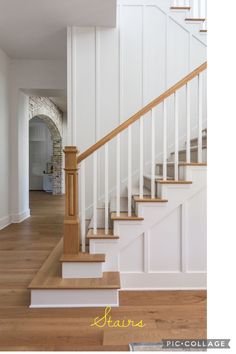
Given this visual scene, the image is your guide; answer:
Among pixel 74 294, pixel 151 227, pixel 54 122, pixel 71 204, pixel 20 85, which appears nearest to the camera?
pixel 74 294

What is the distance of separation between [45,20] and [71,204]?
2623 millimetres

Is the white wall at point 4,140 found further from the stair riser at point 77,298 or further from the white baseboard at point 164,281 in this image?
the white baseboard at point 164,281

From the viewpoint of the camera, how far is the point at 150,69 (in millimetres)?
4016

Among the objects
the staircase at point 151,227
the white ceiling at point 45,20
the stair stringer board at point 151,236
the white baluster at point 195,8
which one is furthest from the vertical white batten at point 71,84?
the white baluster at point 195,8

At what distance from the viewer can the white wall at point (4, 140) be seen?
4.75 m

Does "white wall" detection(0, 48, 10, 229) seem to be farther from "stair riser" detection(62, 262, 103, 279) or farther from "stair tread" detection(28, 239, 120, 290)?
"stair riser" detection(62, 262, 103, 279)

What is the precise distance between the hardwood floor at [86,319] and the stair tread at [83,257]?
0.39 metres

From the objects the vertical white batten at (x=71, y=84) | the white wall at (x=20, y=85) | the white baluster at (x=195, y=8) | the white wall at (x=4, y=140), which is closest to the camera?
the vertical white batten at (x=71, y=84)

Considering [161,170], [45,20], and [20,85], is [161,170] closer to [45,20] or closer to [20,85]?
[45,20]

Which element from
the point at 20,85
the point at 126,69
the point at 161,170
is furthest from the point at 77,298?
the point at 20,85

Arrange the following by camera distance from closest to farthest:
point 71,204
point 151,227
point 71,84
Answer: point 71,204
point 151,227
point 71,84

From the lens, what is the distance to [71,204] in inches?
101
